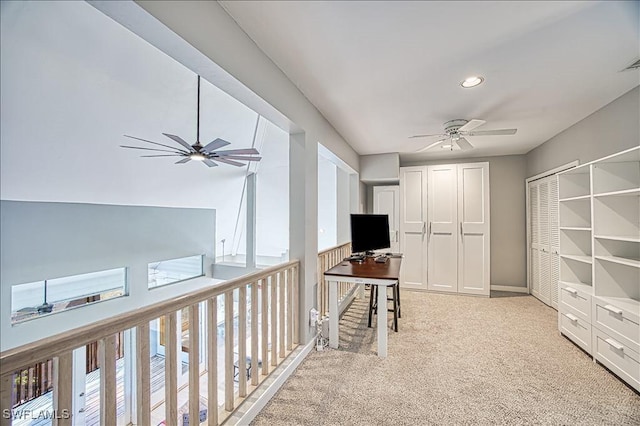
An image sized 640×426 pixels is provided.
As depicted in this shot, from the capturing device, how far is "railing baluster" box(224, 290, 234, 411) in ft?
5.68

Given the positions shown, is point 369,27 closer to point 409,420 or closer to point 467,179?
point 409,420

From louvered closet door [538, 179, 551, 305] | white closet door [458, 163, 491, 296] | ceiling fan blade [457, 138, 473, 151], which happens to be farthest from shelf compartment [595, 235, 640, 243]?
white closet door [458, 163, 491, 296]

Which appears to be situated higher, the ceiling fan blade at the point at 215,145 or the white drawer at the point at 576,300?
the ceiling fan blade at the point at 215,145

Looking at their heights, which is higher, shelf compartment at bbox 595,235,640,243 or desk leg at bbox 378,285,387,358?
shelf compartment at bbox 595,235,640,243

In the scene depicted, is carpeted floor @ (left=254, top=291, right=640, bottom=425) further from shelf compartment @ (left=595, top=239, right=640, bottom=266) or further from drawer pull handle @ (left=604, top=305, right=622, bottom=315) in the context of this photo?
shelf compartment @ (left=595, top=239, right=640, bottom=266)

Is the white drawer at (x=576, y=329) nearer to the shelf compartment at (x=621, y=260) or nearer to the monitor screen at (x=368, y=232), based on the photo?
the shelf compartment at (x=621, y=260)

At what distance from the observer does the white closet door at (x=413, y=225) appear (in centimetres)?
481

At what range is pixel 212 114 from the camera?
3.87 metres

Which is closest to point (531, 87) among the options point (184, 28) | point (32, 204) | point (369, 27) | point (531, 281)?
point (369, 27)

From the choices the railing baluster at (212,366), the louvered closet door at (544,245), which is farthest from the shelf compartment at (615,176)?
the railing baluster at (212,366)

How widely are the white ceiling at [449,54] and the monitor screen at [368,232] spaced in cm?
118

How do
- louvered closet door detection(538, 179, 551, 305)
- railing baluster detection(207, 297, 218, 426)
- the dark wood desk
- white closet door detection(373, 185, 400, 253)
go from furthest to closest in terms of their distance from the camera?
white closet door detection(373, 185, 400, 253)
louvered closet door detection(538, 179, 551, 305)
the dark wood desk
railing baluster detection(207, 297, 218, 426)

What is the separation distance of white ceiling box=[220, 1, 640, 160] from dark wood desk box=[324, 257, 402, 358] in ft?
5.47

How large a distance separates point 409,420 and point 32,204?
16.3 ft
